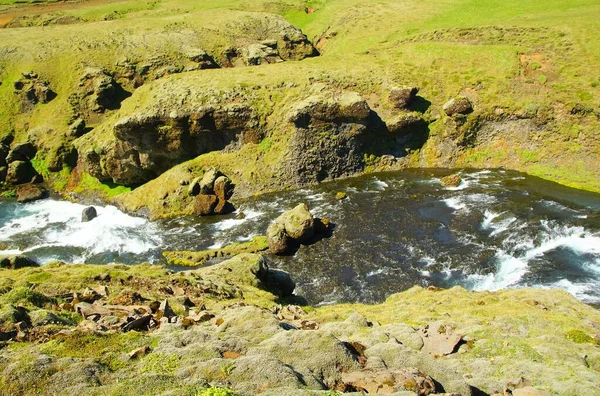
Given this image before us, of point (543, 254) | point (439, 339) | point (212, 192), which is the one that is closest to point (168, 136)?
point (212, 192)

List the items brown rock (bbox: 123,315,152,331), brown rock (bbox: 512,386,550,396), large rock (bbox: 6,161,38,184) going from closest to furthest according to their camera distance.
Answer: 1. brown rock (bbox: 512,386,550,396)
2. brown rock (bbox: 123,315,152,331)
3. large rock (bbox: 6,161,38,184)

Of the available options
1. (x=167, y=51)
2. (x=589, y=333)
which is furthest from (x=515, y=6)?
(x=589, y=333)

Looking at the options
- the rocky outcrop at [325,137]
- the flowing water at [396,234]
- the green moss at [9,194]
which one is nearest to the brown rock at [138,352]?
the flowing water at [396,234]

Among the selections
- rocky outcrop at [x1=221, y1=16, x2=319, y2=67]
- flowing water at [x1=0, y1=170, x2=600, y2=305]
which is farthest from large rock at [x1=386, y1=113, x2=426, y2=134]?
rocky outcrop at [x1=221, y1=16, x2=319, y2=67]

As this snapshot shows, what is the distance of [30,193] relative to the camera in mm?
63000

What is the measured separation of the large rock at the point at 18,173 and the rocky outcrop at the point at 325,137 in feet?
133

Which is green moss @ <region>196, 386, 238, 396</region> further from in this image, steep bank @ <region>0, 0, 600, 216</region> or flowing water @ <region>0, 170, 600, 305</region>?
steep bank @ <region>0, 0, 600, 216</region>

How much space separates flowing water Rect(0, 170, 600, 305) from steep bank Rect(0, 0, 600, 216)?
4481 millimetres

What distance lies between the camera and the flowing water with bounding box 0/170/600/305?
35.3 m

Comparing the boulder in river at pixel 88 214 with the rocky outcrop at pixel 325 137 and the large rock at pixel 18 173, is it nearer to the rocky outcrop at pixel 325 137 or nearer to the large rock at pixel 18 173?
the large rock at pixel 18 173

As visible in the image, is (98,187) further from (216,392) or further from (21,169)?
(216,392)

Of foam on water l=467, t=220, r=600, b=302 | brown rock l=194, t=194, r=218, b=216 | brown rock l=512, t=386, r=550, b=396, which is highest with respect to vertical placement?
brown rock l=512, t=386, r=550, b=396

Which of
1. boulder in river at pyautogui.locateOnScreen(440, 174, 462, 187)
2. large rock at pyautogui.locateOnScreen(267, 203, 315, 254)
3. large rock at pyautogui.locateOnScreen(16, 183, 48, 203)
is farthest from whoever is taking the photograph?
large rock at pyautogui.locateOnScreen(16, 183, 48, 203)

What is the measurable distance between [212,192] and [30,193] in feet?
92.1
